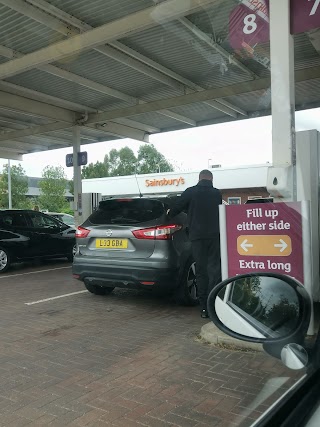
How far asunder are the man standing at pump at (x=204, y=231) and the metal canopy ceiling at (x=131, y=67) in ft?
2.89

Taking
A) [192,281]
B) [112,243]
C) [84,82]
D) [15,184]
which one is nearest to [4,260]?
[84,82]

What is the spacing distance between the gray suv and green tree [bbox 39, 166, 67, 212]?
8.71 m

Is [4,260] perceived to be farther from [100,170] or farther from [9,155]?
[9,155]

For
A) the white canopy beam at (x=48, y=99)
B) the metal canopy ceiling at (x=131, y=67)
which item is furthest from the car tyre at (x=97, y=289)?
the white canopy beam at (x=48, y=99)

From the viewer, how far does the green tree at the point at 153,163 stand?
353cm

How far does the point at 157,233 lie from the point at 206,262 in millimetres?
771

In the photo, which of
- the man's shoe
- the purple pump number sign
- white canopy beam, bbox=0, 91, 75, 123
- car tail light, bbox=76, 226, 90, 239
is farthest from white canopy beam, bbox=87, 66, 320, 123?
car tail light, bbox=76, 226, 90, 239

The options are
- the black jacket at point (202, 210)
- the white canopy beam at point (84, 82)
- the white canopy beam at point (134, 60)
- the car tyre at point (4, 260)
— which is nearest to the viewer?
the black jacket at point (202, 210)

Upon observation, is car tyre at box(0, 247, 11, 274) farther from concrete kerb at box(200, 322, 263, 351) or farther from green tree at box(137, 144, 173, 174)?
Answer: green tree at box(137, 144, 173, 174)

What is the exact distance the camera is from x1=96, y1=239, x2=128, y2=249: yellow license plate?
224 inches

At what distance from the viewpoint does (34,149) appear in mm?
18172

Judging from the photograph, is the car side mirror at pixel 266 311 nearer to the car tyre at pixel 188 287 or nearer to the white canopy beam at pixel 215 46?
the white canopy beam at pixel 215 46

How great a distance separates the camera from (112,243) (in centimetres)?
580

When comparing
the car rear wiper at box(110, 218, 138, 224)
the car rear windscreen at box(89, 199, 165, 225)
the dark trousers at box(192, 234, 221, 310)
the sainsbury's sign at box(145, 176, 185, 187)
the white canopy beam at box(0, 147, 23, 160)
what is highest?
the white canopy beam at box(0, 147, 23, 160)
